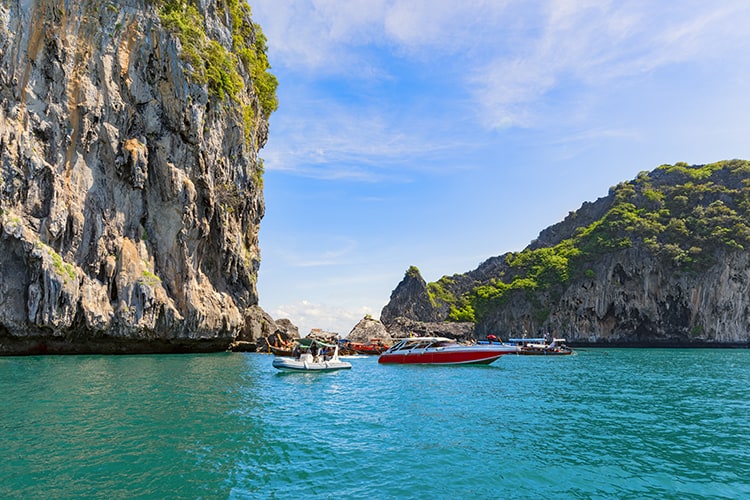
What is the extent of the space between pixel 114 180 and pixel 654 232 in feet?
287

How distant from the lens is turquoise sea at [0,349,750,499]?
28.6 ft

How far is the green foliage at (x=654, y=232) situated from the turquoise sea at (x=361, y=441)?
69.3 m

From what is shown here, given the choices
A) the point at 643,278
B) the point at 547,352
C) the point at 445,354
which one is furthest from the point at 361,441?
the point at 643,278

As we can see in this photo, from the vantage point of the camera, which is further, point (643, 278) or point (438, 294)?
point (438, 294)

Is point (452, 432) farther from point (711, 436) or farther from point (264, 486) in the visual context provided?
point (711, 436)

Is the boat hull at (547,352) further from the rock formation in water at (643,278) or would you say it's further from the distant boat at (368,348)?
the rock formation in water at (643,278)

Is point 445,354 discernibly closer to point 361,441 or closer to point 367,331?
point 361,441

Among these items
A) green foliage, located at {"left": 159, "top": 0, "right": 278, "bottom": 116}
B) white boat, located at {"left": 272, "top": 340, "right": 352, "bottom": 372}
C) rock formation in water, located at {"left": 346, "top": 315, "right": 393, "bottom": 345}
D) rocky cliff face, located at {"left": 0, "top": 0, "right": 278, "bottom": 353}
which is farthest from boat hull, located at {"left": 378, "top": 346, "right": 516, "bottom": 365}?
rock formation in water, located at {"left": 346, "top": 315, "right": 393, "bottom": 345}

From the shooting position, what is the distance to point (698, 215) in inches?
3182

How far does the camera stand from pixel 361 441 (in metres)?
12.2

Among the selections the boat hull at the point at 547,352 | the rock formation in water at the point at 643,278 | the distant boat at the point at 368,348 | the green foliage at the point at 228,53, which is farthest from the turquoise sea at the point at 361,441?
the rock formation in water at the point at 643,278

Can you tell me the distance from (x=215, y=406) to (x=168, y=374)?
35.5 feet

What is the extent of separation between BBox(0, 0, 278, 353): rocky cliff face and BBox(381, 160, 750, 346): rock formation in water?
63013mm

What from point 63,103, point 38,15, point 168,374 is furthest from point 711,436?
point 38,15
